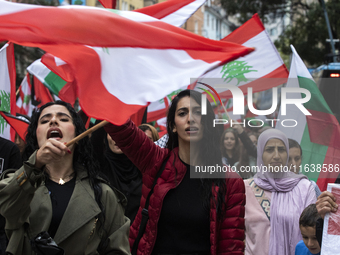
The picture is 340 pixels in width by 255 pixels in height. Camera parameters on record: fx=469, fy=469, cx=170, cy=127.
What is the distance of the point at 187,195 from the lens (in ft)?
9.59

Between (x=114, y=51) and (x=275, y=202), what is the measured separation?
189 centimetres

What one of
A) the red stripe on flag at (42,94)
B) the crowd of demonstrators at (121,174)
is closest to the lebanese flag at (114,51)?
the crowd of demonstrators at (121,174)

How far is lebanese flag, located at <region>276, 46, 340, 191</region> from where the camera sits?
473 centimetres

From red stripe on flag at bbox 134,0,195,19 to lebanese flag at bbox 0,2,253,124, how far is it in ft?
6.88

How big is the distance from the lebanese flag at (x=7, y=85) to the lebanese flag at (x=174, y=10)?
1.67 m

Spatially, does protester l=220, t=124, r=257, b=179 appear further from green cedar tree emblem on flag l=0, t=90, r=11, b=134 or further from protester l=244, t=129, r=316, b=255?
green cedar tree emblem on flag l=0, t=90, r=11, b=134

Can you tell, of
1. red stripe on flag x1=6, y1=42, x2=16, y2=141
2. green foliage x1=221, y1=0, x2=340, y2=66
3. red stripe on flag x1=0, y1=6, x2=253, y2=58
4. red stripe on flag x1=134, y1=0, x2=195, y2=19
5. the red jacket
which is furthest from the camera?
green foliage x1=221, y1=0, x2=340, y2=66

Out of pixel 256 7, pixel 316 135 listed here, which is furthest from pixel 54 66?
pixel 256 7

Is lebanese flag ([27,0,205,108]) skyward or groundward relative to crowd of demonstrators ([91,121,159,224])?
skyward

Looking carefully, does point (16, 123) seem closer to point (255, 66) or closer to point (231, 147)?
point (231, 147)

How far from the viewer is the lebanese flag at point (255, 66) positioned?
6.03m

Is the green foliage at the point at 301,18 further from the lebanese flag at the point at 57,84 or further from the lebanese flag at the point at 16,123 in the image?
the lebanese flag at the point at 16,123

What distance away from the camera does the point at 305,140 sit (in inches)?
199

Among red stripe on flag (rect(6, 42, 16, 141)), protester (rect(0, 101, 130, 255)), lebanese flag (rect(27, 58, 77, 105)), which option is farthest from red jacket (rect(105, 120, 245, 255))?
red stripe on flag (rect(6, 42, 16, 141))
